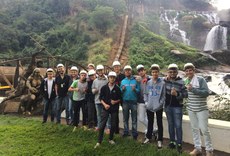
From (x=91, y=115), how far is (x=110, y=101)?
1.34m

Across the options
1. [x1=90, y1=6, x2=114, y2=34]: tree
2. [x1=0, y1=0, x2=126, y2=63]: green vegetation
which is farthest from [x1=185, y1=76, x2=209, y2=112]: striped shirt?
[x1=90, y1=6, x2=114, y2=34]: tree

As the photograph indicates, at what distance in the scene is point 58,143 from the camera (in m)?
5.46

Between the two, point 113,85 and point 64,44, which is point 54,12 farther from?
point 113,85

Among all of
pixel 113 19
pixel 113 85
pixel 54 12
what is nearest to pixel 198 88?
pixel 113 85

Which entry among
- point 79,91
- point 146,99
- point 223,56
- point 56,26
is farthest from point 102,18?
point 146,99

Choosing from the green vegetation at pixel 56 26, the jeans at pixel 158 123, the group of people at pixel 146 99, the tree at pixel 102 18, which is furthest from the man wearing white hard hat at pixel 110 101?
the tree at pixel 102 18

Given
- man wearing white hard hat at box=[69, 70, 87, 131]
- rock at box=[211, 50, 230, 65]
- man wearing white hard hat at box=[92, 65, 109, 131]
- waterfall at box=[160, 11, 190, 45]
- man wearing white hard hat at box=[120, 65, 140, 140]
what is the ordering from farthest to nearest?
waterfall at box=[160, 11, 190, 45], rock at box=[211, 50, 230, 65], man wearing white hard hat at box=[69, 70, 87, 131], man wearing white hard hat at box=[92, 65, 109, 131], man wearing white hard hat at box=[120, 65, 140, 140]

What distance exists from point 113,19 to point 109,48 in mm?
9060

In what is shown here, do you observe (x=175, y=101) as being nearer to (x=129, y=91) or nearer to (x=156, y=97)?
(x=156, y=97)

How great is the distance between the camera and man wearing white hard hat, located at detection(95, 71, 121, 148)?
5.15 m

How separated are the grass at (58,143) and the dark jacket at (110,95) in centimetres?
82

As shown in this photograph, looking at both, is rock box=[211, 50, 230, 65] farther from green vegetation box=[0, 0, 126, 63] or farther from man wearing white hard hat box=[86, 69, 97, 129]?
man wearing white hard hat box=[86, 69, 97, 129]

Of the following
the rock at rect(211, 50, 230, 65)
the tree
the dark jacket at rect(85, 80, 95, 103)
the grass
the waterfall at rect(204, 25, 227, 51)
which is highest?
the tree

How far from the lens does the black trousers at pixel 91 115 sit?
630 cm
